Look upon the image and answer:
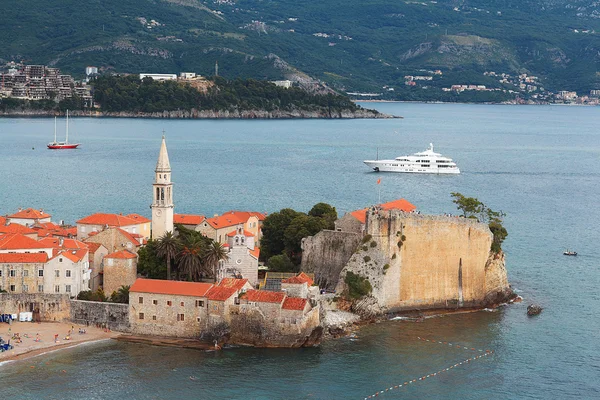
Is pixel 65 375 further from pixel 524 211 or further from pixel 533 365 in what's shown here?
pixel 524 211

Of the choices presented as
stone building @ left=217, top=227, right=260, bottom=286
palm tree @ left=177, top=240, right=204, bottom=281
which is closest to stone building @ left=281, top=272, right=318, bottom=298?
stone building @ left=217, top=227, right=260, bottom=286

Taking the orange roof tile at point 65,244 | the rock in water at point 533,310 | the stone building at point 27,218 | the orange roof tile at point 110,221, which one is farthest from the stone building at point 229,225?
the rock in water at point 533,310

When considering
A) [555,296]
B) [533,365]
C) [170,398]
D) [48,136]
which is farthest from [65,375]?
[48,136]

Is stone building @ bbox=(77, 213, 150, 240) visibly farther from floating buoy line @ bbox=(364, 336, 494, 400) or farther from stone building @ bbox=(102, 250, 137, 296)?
floating buoy line @ bbox=(364, 336, 494, 400)

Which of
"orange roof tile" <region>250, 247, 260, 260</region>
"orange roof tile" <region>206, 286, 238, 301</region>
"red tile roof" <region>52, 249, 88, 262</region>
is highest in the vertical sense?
"red tile roof" <region>52, 249, 88, 262</region>

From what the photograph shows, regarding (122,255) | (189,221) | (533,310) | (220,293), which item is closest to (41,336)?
(122,255)

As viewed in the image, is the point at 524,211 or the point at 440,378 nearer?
the point at 440,378
